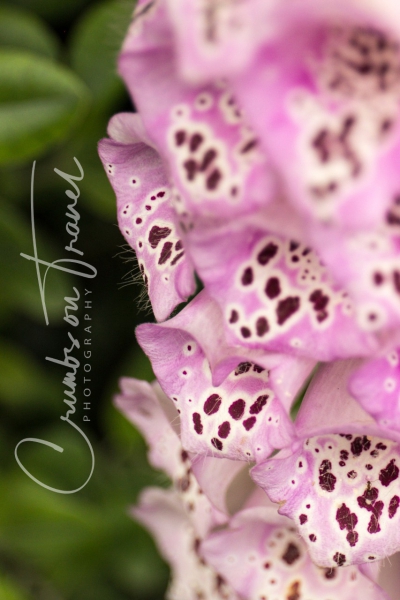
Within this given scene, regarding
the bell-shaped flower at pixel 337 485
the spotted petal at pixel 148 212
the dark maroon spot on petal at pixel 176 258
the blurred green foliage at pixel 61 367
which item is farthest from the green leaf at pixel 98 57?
the bell-shaped flower at pixel 337 485

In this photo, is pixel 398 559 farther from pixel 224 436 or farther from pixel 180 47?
pixel 180 47

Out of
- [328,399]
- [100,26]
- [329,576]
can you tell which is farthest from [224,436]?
[100,26]

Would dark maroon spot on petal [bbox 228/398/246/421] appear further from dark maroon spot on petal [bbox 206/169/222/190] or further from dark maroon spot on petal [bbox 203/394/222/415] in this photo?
dark maroon spot on petal [bbox 206/169/222/190]

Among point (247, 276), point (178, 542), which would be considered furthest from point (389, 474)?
point (178, 542)

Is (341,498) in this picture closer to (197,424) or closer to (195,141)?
(197,424)

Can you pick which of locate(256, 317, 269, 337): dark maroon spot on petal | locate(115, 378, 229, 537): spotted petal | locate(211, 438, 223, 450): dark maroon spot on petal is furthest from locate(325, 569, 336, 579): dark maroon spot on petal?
locate(256, 317, 269, 337): dark maroon spot on petal
